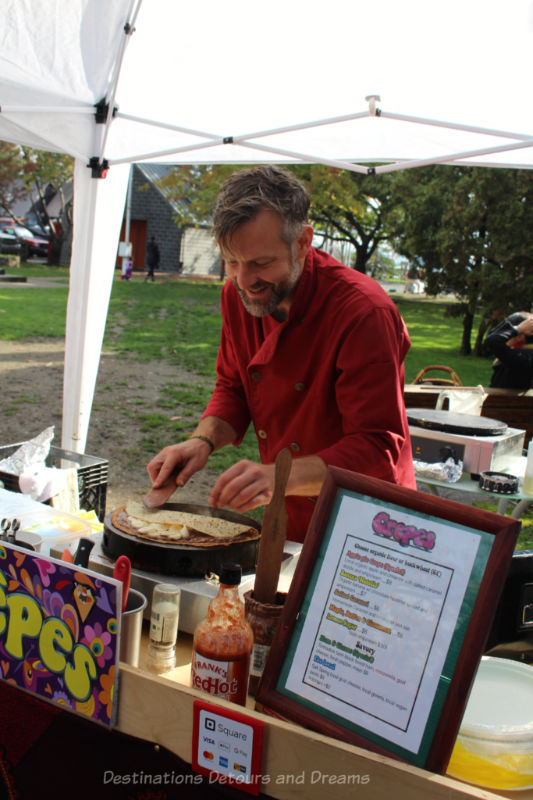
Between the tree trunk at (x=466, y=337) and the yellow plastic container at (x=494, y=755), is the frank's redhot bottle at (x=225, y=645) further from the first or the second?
the tree trunk at (x=466, y=337)

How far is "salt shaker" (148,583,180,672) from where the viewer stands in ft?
3.98

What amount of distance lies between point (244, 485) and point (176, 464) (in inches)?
13.7

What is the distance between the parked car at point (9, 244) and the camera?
77.3 ft

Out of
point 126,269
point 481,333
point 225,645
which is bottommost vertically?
point 225,645

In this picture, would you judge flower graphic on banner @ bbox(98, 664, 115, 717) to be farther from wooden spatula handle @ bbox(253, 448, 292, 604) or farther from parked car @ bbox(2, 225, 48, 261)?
parked car @ bbox(2, 225, 48, 261)

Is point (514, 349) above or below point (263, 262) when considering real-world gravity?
below

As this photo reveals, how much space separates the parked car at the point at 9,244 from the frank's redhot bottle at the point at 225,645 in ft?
80.6

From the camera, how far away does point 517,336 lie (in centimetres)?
523

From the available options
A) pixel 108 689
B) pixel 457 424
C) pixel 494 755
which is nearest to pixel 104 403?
pixel 457 424

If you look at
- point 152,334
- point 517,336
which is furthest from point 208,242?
point 517,336

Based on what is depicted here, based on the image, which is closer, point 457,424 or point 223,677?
point 223,677

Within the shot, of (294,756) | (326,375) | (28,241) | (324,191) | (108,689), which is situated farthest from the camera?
(28,241)

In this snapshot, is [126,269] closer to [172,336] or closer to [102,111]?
[172,336]

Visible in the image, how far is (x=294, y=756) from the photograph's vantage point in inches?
38.3
